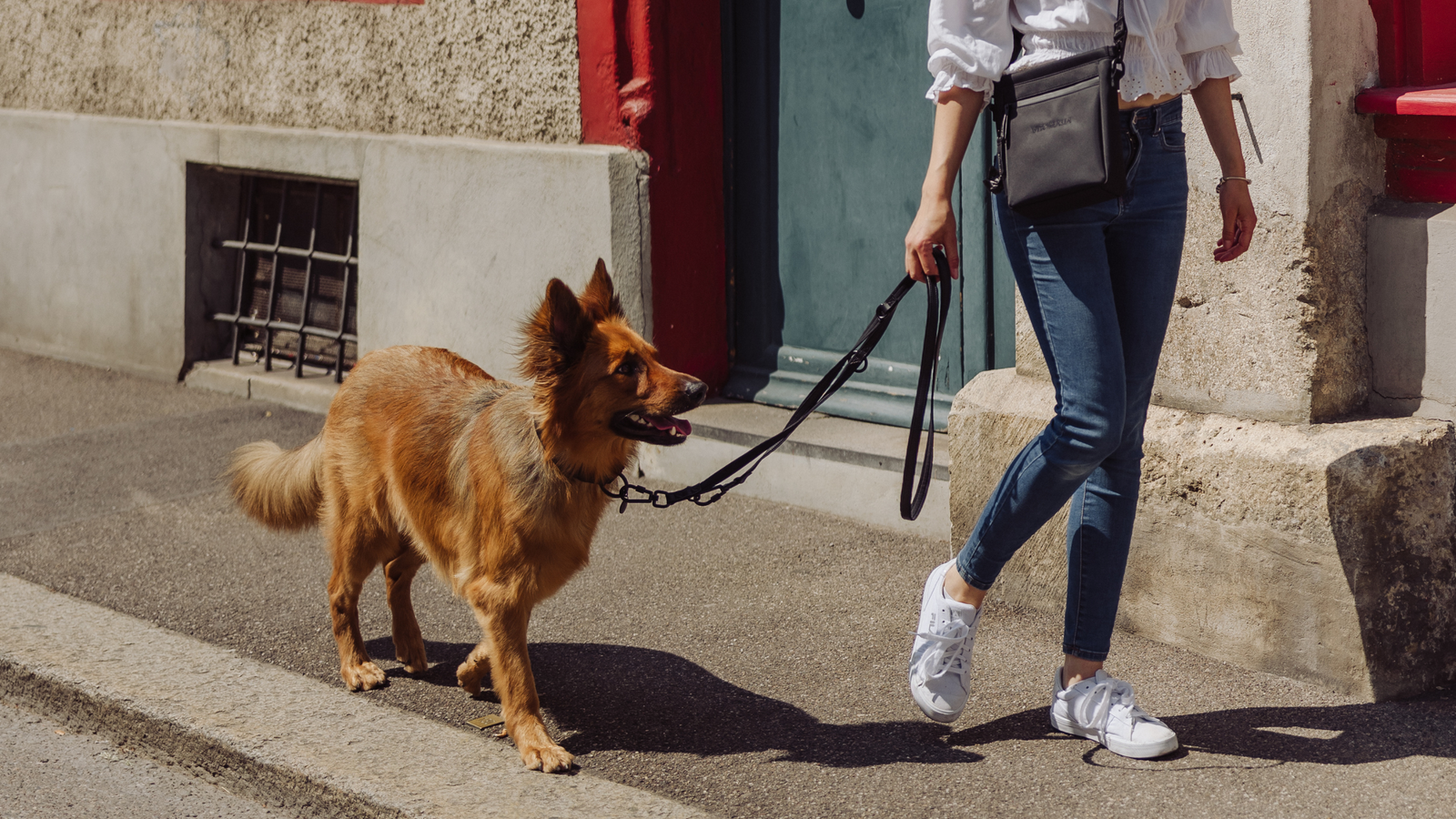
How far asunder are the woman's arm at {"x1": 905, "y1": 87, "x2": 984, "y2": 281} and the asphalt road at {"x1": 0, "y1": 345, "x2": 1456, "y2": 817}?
1242 mm

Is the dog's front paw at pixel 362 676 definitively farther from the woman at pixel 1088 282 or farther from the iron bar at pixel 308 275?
the iron bar at pixel 308 275

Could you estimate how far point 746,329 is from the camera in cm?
637

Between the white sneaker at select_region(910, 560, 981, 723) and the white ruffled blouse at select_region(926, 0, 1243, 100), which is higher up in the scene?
the white ruffled blouse at select_region(926, 0, 1243, 100)

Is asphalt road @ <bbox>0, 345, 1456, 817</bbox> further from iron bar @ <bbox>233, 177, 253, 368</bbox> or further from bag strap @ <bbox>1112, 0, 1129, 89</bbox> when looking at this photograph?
iron bar @ <bbox>233, 177, 253, 368</bbox>

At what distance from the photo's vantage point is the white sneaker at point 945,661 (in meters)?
3.54

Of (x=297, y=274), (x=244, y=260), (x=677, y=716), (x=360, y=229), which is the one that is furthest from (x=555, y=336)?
(x=244, y=260)

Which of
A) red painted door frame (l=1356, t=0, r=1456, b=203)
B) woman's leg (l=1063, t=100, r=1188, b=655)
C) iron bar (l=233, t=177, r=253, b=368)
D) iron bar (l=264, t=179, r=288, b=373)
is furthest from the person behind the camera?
iron bar (l=233, t=177, r=253, b=368)

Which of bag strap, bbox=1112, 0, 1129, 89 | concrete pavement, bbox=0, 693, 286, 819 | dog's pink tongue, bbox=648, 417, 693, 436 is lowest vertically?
concrete pavement, bbox=0, 693, 286, 819

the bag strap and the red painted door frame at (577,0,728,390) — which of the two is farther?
the red painted door frame at (577,0,728,390)

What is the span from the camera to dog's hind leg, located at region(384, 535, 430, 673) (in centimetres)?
420

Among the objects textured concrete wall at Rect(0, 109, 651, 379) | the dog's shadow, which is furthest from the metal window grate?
the dog's shadow

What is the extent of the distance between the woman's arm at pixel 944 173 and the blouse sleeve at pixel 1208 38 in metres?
0.50

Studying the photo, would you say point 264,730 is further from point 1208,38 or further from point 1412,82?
point 1412,82

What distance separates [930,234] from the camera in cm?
317
